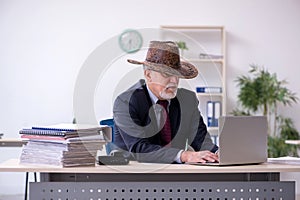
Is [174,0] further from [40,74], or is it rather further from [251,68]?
[40,74]

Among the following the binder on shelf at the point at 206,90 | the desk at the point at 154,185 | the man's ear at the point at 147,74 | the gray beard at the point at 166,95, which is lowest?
the desk at the point at 154,185

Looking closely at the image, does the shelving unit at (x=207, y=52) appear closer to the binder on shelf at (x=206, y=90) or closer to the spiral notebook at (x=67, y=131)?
the binder on shelf at (x=206, y=90)

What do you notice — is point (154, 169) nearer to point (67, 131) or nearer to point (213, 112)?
point (67, 131)

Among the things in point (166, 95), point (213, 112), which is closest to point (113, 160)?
point (166, 95)

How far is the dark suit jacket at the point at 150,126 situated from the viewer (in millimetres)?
2598

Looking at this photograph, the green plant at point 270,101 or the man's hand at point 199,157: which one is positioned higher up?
the green plant at point 270,101

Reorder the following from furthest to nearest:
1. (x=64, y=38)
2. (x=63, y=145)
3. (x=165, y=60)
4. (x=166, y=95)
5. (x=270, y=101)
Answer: (x=64, y=38) < (x=270, y=101) < (x=166, y=95) < (x=165, y=60) < (x=63, y=145)

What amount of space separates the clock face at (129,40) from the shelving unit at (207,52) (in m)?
0.30

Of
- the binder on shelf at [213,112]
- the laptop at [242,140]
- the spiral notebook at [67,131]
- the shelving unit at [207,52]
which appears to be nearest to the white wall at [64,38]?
the shelving unit at [207,52]

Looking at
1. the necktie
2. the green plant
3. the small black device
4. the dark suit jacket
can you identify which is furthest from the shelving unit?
the small black device

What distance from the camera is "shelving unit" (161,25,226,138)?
19.7 ft

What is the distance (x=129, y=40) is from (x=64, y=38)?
0.74m

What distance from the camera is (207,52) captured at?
6.18m

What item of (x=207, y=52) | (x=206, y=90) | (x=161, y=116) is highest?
(x=207, y=52)
